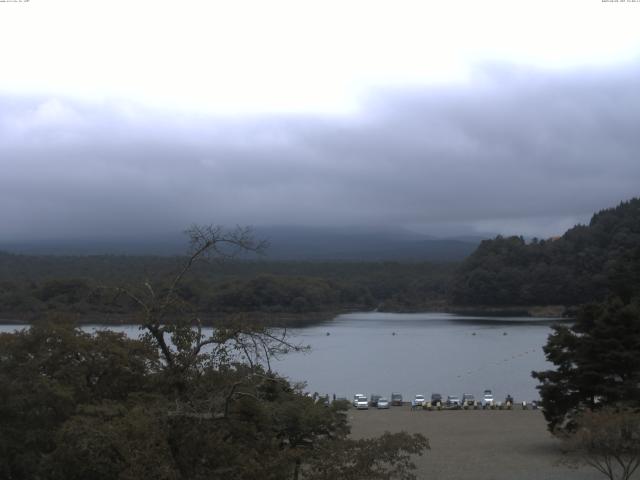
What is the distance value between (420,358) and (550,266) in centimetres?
4388

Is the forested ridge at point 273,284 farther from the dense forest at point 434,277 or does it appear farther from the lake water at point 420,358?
the lake water at point 420,358

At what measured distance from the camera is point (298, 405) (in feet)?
48.3

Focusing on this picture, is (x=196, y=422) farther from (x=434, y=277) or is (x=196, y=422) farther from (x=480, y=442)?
(x=434, y=277)

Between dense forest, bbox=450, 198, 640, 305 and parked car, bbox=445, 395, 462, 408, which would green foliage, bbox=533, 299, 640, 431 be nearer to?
parked car, bbox=445, 395, 462, 408

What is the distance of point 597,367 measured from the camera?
1900 centimetres

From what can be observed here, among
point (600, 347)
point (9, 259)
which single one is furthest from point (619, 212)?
point (600, 347)

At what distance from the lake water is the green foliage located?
8.64m

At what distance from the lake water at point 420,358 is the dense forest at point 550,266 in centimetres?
807

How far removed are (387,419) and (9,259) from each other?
8373 cm

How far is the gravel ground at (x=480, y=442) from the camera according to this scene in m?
17.6

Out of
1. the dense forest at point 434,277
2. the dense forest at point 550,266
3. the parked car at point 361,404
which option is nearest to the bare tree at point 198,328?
the parked car at point 361,404

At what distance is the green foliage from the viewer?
1878cm

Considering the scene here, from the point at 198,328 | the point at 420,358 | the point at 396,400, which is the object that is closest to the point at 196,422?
the point at 198,328

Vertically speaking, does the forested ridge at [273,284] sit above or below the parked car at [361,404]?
above
